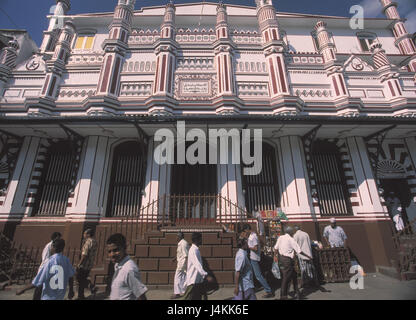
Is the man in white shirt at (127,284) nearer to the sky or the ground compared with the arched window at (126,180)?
nearer to the ground

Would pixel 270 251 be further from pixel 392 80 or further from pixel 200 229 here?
pixel 392 80

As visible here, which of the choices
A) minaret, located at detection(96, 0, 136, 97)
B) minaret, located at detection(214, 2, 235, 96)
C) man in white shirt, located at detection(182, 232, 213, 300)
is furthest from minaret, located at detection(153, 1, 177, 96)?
man in white shirt, located at detection(182, 232, 213, 300)

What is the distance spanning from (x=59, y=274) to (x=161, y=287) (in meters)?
3.54

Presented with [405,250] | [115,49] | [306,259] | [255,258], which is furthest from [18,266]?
[405,250]

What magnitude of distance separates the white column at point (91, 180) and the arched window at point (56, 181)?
78 cm

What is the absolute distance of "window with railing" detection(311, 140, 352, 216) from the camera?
390 inches

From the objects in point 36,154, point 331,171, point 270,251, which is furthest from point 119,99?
point 331,171

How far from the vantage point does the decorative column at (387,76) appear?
462 inches

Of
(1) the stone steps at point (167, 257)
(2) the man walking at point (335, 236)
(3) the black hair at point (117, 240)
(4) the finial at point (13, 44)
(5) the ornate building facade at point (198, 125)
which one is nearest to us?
(3) the black hair at point (117, 240)

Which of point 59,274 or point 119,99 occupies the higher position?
point 119,99

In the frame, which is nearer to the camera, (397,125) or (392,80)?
(397,125)

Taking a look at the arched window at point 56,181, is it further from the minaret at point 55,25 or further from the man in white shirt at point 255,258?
the man in white shirt at point 255,258

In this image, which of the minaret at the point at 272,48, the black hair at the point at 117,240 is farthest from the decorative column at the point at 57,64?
the minaret at the point at 272,48
